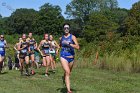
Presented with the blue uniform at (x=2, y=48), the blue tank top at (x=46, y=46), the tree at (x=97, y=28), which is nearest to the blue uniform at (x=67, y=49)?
the blue tank top at (x=46, y=46)

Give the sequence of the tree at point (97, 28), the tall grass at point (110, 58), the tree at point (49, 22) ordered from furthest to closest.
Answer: the tree at point (49, 22) → the tree at point (97, 28) → the tall grass at point (110, 58)

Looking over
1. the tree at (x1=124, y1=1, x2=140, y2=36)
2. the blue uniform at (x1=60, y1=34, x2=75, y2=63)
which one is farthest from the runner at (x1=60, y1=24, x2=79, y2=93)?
the tree at (x1=124, y1=1, x2=140, y2=36)

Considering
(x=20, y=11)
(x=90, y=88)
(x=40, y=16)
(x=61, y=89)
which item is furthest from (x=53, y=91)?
(x=20, y=11)

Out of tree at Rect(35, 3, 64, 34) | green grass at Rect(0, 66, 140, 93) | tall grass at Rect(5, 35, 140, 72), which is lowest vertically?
green grass at Rect(0, 66, 140, 93)

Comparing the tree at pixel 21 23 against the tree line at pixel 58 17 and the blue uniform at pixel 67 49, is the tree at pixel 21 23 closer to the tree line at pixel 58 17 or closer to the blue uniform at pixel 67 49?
the tree line at pixel 58 17

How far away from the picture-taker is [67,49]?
40.7ft

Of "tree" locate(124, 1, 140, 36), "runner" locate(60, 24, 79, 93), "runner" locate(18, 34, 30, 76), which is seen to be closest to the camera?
"runner" locate(60, 24, 79, 93)

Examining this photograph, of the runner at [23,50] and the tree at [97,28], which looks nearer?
the runner at [23,50]

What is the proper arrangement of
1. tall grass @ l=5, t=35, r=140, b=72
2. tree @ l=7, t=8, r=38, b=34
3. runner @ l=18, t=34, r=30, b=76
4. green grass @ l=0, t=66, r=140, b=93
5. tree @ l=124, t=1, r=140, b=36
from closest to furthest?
green grass @ l=0, t=66, r=140, b=93, runner @ l=18, t=34, r=30, b=76, tall grass @ l=5, t=35, r=140, b=72, tree @ l=124, t=1, r=140, b=36, tree @ l=7, t=8, r=38, b=34

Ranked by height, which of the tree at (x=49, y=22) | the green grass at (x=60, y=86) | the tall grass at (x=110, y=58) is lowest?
the green grass at (x=60, y=86)

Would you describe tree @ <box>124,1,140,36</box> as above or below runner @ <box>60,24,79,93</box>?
above

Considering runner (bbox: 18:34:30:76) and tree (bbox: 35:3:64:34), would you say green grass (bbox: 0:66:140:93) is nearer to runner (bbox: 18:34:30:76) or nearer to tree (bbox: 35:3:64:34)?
runner (bbox: 18:34:30:76)

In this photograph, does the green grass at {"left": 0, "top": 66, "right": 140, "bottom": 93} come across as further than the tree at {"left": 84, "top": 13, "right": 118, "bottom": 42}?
No

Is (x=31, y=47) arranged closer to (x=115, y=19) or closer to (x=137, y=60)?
(x=137, y=60)
